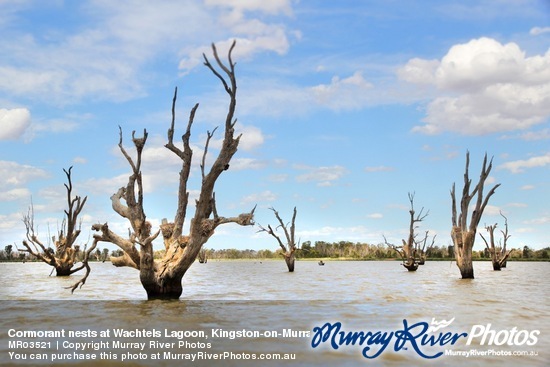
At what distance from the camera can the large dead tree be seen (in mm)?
15508

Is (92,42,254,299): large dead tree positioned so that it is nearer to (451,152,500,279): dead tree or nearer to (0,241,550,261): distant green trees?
(451,152,500,279): dead tree

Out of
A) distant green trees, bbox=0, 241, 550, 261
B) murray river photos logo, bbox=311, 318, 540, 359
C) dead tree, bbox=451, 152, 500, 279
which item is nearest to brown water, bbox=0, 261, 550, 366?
murray river photos logo, bbox=311, 318, 540, 359

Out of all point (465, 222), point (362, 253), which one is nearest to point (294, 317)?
point (465, 222)

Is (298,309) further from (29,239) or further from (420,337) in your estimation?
(29,239)

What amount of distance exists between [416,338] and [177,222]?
936 centimetres

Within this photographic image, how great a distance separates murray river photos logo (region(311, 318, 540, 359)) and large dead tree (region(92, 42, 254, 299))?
6.45m

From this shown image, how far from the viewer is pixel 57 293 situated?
764 inches

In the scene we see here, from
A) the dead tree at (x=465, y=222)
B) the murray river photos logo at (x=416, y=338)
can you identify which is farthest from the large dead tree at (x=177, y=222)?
the dead tree at (x=465, y=222)

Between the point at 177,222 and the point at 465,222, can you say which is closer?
the point at 177,222

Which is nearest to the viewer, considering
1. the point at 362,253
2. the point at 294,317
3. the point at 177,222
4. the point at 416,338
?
the point at 416,338

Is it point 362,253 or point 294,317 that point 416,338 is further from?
point 362,253

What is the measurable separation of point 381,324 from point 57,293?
13768 mm

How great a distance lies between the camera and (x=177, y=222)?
1659 centimetres

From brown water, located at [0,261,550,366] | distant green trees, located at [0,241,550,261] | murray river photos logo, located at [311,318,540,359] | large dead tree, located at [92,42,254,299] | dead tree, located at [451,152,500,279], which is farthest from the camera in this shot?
distant green trees, located at [0,241,550,261]
